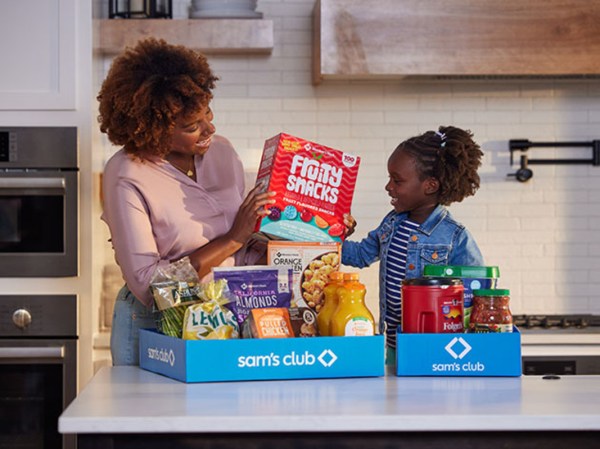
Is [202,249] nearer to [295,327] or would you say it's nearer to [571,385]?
[295,327]

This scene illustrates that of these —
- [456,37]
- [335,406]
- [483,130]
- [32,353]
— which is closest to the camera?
[335,406]

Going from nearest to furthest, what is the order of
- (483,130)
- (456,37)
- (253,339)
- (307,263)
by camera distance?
(253,339), (307,263), (456,37), (483,130)

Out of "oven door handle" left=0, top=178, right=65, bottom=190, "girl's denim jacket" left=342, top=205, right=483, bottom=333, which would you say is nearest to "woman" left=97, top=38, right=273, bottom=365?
"girl's denim jacket" left=342, top=205, right=483, bottom=333

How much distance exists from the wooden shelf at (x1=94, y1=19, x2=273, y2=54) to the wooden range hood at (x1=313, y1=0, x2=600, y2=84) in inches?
11.7

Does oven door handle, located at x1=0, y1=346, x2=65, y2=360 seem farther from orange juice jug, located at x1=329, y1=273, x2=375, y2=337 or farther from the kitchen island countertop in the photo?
orange juice jug, located at x1=329, y1=273, x2=375, y2=337

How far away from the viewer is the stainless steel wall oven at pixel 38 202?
3686mm

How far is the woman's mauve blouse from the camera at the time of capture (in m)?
2.58

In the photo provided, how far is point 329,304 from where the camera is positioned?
217 cm

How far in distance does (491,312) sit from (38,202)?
7.03 feet

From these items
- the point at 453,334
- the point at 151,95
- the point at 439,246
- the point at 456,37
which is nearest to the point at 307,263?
the point at 453,334

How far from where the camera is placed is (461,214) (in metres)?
4.31

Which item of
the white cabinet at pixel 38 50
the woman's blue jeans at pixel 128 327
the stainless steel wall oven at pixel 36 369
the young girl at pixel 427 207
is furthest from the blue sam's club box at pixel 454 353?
the white cabinet at pixel 38 50

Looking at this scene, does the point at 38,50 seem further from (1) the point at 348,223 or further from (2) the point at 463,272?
(2) the point at 463,272

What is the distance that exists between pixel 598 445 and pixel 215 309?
0.83m
